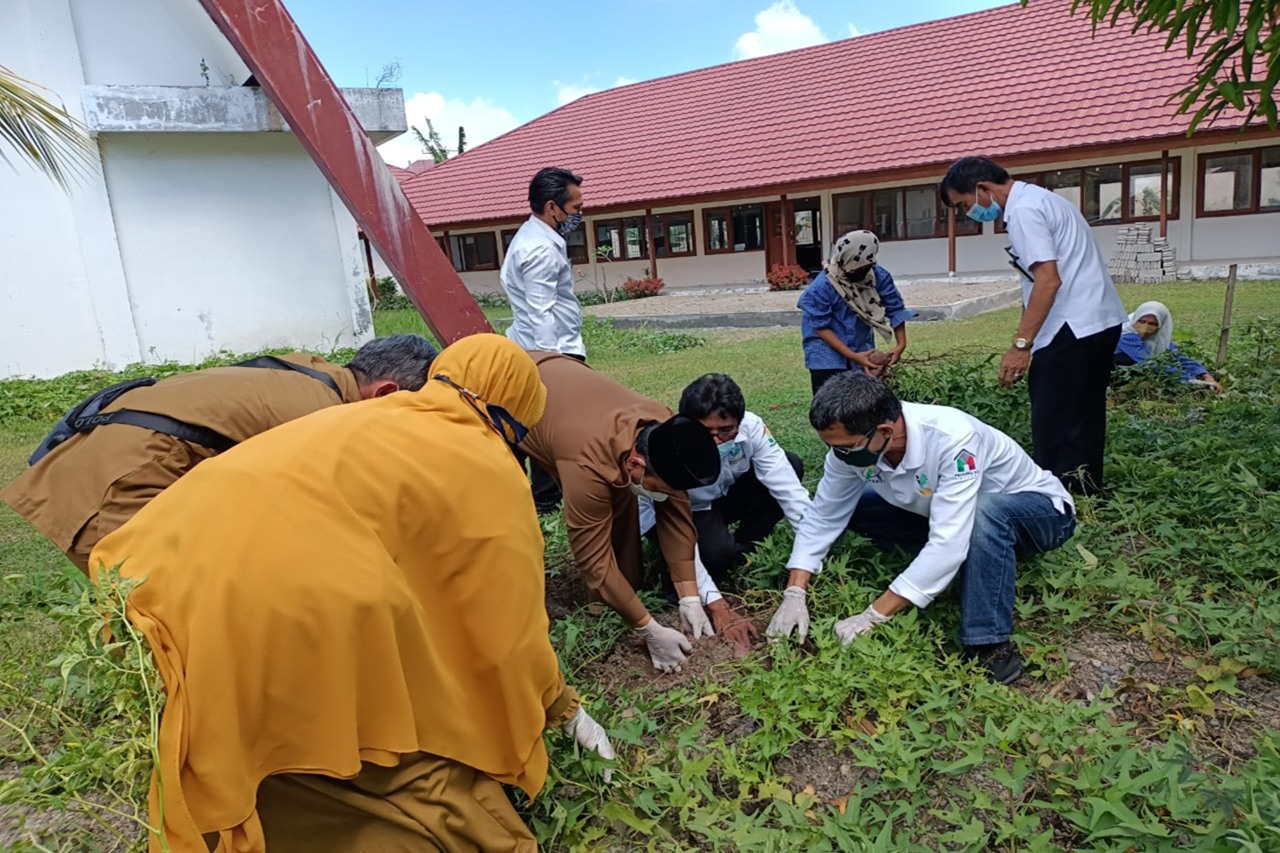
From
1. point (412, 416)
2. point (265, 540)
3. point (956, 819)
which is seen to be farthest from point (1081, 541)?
point (265, 540)

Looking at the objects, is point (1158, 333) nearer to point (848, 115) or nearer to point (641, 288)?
point (848, 115)

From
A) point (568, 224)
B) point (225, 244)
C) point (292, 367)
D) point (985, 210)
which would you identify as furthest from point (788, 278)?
point (292, 367)

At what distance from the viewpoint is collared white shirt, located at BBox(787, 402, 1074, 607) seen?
112 inches

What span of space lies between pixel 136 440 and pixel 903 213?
16601 millimetres

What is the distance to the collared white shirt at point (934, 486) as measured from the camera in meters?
2.84

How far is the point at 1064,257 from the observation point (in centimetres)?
386

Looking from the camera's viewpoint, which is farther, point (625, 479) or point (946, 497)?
point (625, 479)

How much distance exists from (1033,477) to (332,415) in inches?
91.9

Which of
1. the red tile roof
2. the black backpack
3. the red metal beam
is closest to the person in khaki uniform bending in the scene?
the black backpack

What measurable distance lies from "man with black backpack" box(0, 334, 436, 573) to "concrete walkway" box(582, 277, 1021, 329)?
10.7m

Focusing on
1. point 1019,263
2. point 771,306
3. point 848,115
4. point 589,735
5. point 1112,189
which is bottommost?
point 589,735

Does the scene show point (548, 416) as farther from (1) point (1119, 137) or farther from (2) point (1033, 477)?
(1) point (1119, 137)

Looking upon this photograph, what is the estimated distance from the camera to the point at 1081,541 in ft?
11.7

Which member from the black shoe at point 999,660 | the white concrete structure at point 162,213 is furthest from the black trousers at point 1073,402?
the white concrete structure at point 162,213
